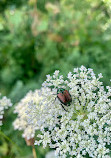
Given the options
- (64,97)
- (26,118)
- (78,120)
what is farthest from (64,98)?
(26,118)

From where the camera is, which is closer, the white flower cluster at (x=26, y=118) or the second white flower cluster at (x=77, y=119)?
the second white flower cluster at (x=77, y=119)

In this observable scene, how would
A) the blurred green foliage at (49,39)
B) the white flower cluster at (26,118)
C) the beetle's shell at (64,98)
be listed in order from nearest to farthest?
the beetle's shell at (64,98), the white flower cluster at (26,118), the blurred green foliage at (49,39)

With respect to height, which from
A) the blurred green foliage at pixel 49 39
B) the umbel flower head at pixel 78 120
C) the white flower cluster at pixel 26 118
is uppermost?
the blurred green foliage at pixel 49 39

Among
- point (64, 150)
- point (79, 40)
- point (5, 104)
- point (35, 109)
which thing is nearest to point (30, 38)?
point (79, 40)

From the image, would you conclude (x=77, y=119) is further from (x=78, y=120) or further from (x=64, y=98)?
(x=64, y=98)

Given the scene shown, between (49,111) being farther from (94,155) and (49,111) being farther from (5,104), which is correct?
(5,104)

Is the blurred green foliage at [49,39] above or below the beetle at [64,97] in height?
above

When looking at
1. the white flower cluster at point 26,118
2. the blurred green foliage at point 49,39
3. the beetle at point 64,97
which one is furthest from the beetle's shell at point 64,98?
the blurred green foliage at point 49,39

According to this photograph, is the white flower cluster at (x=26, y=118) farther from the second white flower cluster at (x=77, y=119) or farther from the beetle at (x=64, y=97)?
the beetle at (x=64, y=97)

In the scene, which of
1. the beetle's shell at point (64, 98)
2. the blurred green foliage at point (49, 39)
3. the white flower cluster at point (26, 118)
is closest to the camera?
the beetle's shell at point (64, 98)
